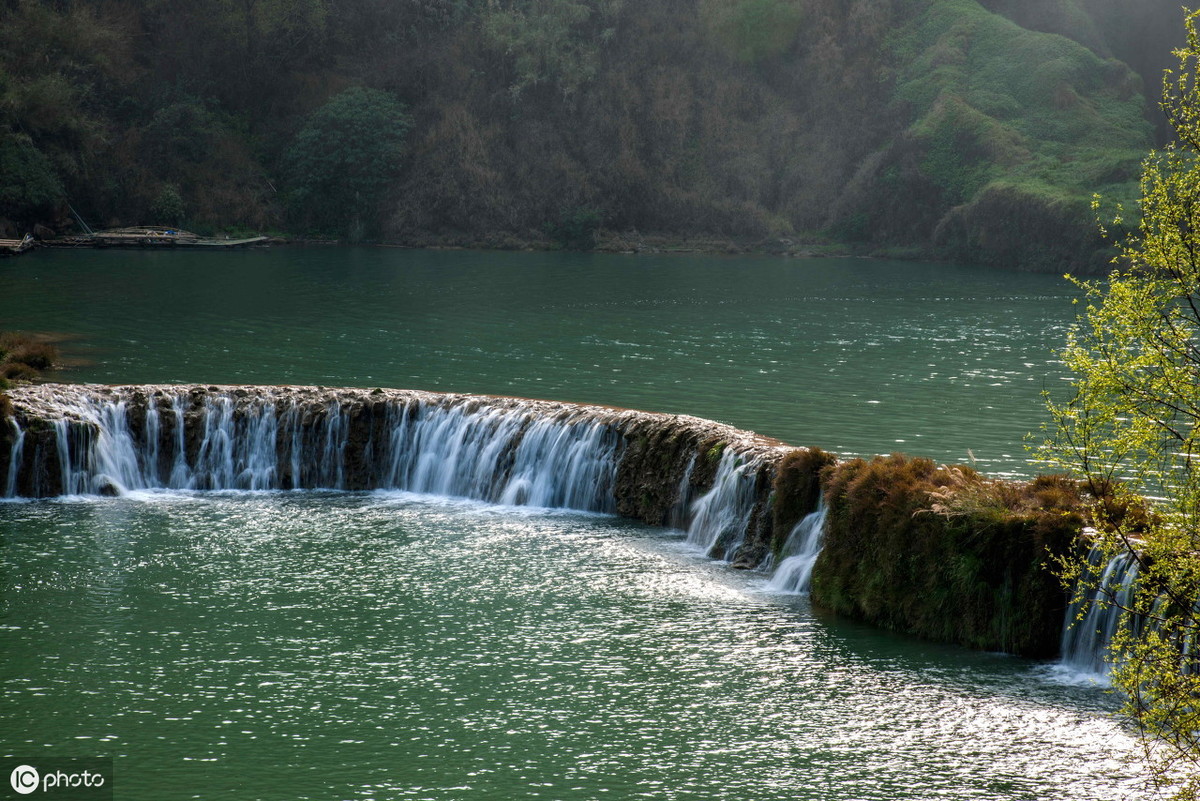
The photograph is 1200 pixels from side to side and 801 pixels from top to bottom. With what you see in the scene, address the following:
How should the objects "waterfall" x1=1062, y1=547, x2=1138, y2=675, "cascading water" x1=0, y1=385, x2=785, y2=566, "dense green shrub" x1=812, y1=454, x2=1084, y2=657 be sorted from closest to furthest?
"waterfall" x1=1062, y1=547, x2=1138, y2=675, "dense green shrub" x1=812, y1=454, x2=1084, y2=657, "cascading water" x1=0, y1=385, x2=785, y2=566

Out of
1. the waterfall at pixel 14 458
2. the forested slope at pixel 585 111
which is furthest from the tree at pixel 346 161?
the waterfall at pixel 14 458

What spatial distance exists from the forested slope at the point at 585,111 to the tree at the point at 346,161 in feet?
0.54

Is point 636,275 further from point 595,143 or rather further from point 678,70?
point 678,70

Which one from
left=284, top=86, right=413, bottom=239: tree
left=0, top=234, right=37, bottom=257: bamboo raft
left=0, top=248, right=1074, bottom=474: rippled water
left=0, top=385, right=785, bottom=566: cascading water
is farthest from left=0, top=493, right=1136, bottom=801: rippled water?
left=284, top=86, right=413, bottom=239: tree

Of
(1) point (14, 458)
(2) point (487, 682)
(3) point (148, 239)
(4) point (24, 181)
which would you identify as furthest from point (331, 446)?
(4) point (24, 181)

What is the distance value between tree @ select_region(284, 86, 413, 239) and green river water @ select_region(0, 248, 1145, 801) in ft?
177

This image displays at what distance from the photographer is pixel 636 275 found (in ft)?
233

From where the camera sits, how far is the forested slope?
85812 millimetres

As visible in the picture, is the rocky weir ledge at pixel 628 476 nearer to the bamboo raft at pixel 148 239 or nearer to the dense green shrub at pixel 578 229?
the bamboo raft at pixel 148 239

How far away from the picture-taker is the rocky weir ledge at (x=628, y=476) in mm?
17234

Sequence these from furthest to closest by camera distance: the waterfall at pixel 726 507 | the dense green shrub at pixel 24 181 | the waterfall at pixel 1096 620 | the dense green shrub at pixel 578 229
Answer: the dense green shrub at pixel 578 229, the dense green shrub at pixel 24 181, the waterfall at pixel 726 507, the waterfall at pixel 1096 620

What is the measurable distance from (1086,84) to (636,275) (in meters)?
39.9

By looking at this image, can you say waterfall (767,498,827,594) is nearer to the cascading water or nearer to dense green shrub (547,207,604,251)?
the cascading water

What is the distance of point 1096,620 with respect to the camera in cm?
1602
